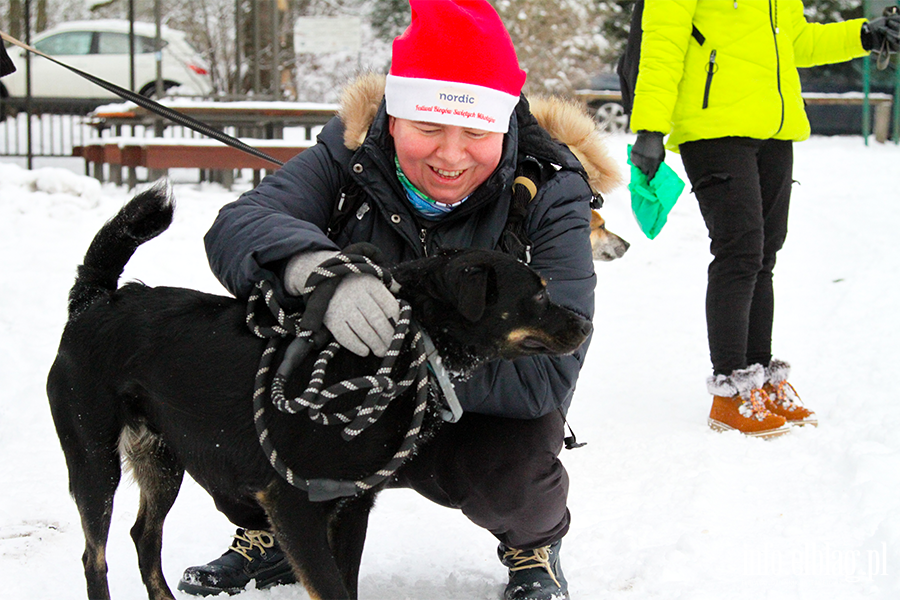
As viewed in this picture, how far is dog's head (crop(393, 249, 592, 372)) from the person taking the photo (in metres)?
2.16

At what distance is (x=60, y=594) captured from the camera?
8.14 feet

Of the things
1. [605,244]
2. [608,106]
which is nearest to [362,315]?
[605,244]

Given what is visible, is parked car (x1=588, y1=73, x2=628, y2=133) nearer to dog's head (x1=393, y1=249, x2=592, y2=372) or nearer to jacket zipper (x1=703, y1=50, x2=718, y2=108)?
jacket zipper (x1=703, y1=50, x2=718, y2=108)

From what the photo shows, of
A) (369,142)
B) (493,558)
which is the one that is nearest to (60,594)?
(493,558)

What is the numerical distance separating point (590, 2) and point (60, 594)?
49.2 feet

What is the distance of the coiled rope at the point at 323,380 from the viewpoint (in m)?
1.98

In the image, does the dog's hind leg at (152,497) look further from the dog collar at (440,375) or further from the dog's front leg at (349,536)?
the dog collar at (440,375)

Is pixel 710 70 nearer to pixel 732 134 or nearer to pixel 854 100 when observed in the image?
pixel 732 134

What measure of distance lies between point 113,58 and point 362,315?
15.4m

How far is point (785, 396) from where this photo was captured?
4.08m

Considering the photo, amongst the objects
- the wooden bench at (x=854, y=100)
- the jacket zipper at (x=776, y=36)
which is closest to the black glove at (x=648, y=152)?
the jacket zipper at (x=776, y=36)

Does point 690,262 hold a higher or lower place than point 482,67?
lower

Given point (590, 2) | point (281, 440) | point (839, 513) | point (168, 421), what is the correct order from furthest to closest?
point (590, 2), point (839, 513), point (168, 421), point (281, 440)

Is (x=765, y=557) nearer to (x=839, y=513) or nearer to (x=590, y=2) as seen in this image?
(x=839, y=513)
